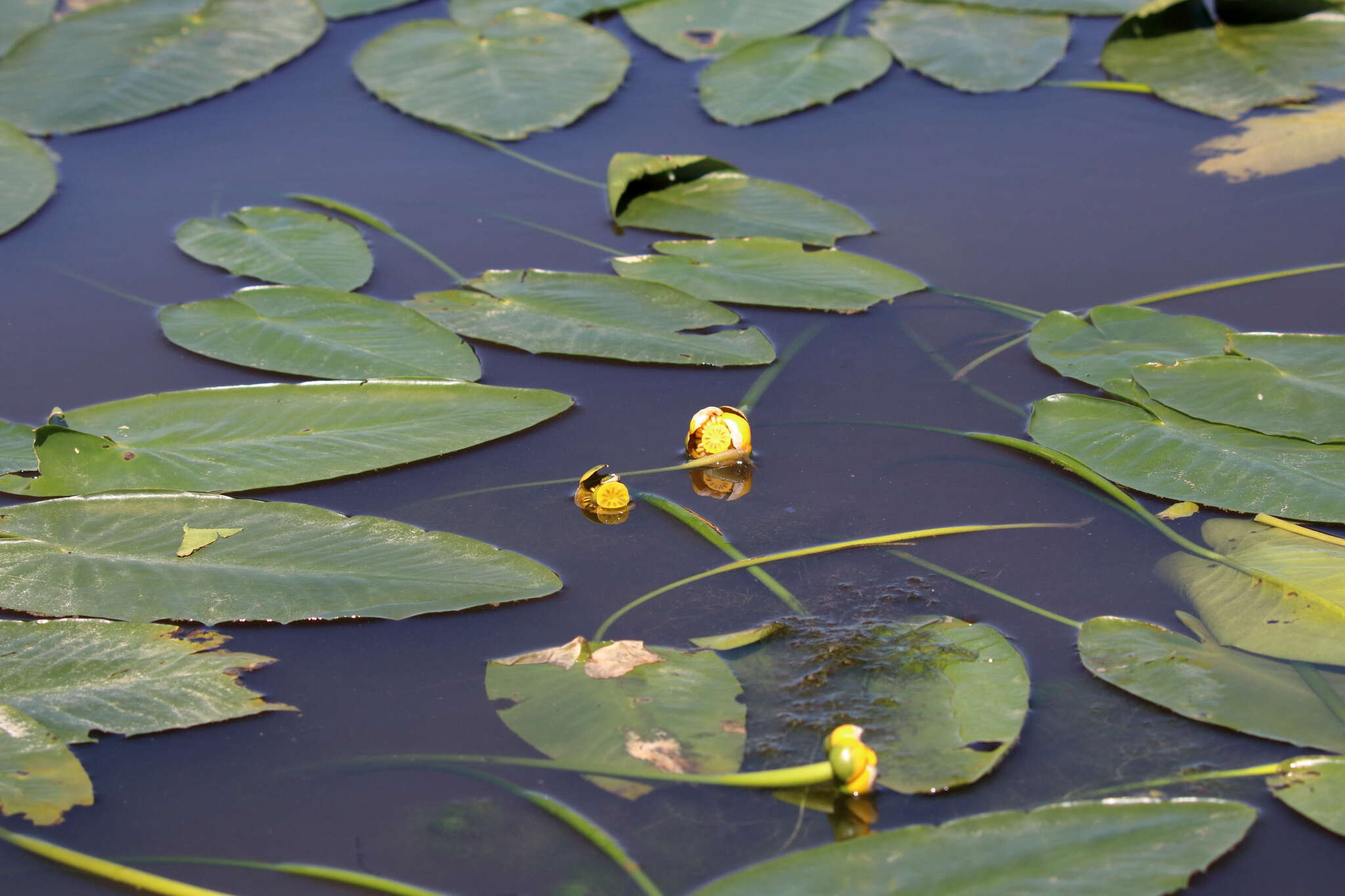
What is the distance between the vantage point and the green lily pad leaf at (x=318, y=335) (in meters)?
1.98

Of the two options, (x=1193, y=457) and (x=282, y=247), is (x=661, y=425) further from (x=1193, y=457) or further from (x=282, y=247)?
(x=282, y=247)

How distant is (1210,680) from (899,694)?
0.37 metres

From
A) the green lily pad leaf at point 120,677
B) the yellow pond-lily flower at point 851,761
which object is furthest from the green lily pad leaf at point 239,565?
the yellow pond-lily flower at point 851,761

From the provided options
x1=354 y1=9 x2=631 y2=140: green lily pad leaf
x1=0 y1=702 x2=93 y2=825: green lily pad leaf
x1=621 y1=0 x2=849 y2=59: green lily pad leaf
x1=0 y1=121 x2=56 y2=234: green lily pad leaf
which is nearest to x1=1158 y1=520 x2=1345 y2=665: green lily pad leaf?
x1=0 y1=702 x2=93 y2=825: green lily pad leaf

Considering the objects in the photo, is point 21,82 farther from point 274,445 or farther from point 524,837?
point 524,837

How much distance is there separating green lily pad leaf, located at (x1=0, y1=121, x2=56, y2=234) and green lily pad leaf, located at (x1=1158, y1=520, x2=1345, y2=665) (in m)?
2.40

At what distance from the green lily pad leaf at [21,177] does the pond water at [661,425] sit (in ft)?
0.12

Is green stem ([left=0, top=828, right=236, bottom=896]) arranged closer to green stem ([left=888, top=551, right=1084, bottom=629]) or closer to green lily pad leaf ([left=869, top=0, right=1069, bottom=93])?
green stem ([left=888, top=551, right=1084, bottom=629])

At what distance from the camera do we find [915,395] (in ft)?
6.34

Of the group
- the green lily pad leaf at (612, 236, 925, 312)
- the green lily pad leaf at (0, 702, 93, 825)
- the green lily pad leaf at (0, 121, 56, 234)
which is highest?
the green lily pad leaf at (0, 121, 56, 234)

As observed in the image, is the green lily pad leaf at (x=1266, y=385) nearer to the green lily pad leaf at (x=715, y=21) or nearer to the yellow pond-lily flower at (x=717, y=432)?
the yellow pond-lily flower at (x=717, y=432)

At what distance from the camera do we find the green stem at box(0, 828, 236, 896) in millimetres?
1177

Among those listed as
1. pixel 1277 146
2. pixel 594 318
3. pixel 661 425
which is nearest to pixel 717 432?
pixel 661 425

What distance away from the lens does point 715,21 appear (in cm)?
326
